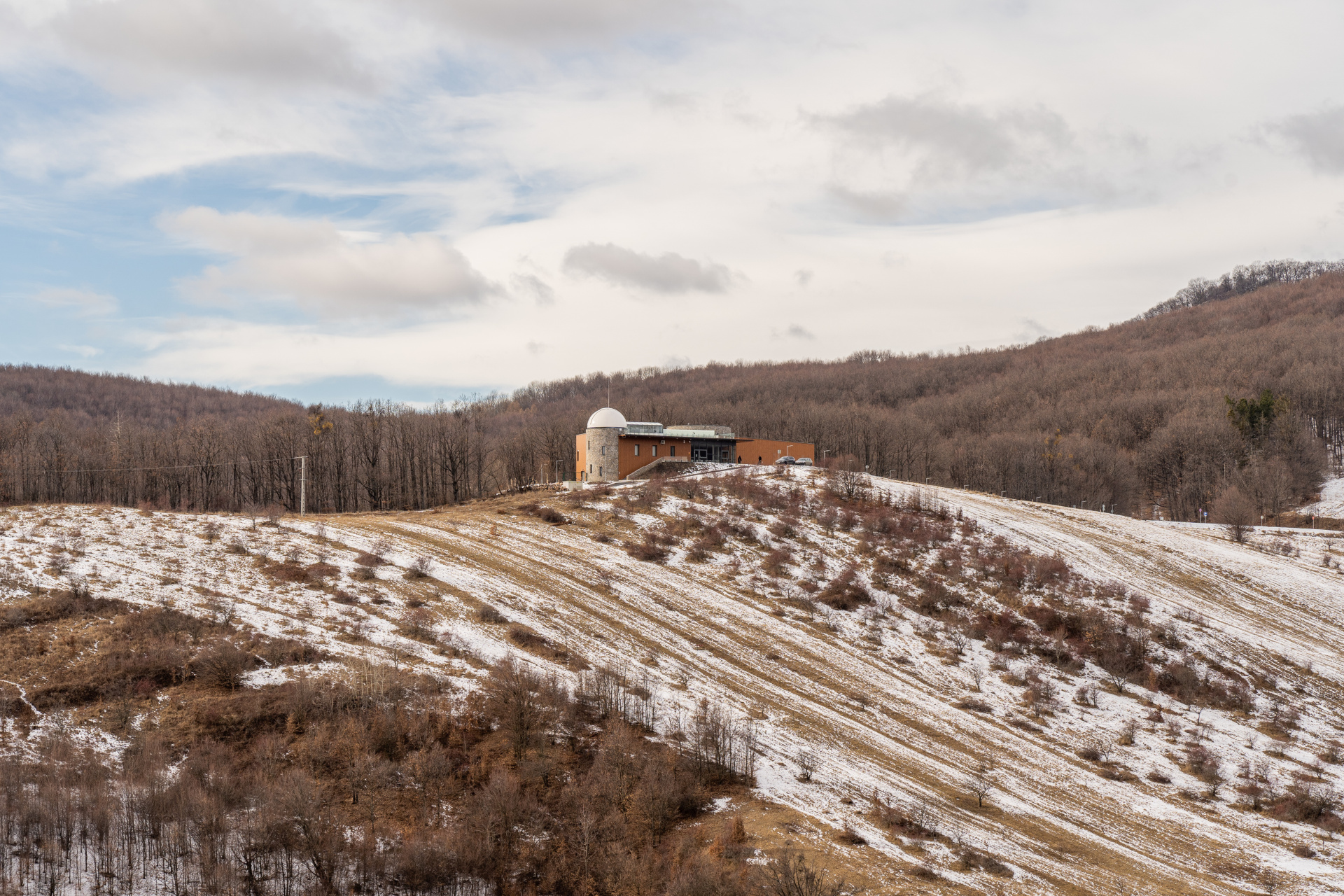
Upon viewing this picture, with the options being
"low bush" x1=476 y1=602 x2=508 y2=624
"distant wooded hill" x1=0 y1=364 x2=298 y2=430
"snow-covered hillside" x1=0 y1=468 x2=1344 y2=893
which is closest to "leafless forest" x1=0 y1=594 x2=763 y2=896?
"snow-covered hillside" x1=0 y1=468 x2=1344 y2=893

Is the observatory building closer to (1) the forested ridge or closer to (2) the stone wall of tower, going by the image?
(2) the stone wall of tower

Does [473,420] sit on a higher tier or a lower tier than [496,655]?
higher

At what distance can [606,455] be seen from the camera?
62812 millimetres

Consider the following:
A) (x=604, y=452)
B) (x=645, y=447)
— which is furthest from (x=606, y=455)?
(x=645, y=447)

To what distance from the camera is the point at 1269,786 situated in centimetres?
2623

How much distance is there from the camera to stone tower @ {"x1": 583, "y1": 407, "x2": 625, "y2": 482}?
206ft

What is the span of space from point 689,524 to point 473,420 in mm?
71302

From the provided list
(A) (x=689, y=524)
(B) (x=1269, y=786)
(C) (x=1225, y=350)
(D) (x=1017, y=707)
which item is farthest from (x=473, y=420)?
(C) (x=1225, y=350)

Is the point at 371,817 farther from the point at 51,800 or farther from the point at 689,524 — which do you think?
the point at 689,524

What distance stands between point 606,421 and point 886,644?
1322 inches

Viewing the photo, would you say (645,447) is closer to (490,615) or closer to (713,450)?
(713,450)

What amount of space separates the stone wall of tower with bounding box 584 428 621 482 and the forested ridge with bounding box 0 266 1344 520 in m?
16.4

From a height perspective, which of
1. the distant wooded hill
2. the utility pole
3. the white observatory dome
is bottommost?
the utility pole

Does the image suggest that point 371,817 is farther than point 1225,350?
No
